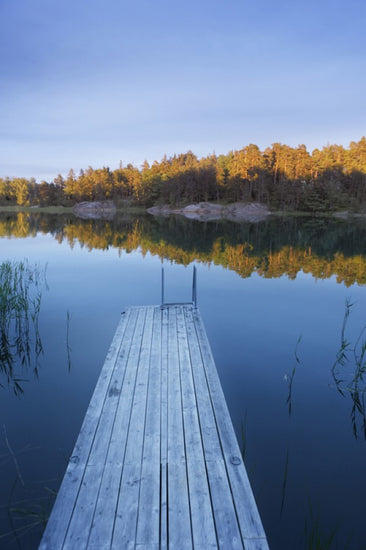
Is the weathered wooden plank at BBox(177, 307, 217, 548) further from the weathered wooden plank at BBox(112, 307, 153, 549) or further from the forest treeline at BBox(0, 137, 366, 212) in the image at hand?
the forest treeline at BBox(0, 137, 366, 212)

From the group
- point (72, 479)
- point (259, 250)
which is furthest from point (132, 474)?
point (259, 250)

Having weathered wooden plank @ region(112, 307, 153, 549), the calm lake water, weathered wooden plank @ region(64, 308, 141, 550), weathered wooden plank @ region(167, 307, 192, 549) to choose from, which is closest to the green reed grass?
the calm lake water

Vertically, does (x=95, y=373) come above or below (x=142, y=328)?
below

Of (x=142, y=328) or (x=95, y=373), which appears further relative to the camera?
(x=142, y=328)

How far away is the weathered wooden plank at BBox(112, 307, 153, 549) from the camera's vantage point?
2.76m

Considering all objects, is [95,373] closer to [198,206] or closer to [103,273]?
[103,273]

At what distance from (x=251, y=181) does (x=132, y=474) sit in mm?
67820

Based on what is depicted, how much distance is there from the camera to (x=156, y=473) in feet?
11.3

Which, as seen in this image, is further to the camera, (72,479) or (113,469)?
(113,469)

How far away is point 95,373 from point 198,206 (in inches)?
2612

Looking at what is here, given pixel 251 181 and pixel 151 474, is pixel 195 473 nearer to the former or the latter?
pixel 151 474

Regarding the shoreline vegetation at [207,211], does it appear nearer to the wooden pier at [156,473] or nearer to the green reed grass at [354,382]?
the green reed grass at [354,382]

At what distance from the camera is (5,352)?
24.9 feet

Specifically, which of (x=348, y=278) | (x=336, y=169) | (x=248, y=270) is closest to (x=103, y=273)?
(x=248, y=270)
